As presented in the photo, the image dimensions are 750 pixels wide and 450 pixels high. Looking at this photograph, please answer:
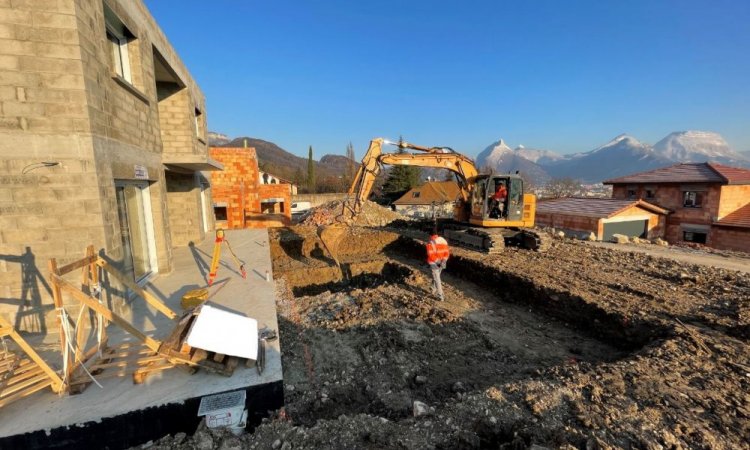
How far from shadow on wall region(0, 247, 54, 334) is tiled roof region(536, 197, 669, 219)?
24.3 m

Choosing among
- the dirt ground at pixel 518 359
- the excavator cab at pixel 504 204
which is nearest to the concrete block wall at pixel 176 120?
the dirt ground at pixel 518 359

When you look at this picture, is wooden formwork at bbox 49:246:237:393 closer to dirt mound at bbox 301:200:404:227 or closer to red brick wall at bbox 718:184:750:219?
dirt mound at bbox 301:200:404:227

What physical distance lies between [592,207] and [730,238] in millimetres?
7253

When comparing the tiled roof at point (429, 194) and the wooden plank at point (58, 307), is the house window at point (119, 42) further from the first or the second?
the tiled roof at point (429, 194)

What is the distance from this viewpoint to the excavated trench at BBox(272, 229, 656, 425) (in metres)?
4.68

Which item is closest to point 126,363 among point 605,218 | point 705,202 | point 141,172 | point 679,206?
point 141,172

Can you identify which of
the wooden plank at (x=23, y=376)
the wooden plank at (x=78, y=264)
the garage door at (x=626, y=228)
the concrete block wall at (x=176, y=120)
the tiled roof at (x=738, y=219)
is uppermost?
the concrete block wall at (x=176, y=120)

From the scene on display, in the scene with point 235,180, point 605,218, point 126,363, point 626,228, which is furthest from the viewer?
point 626,228

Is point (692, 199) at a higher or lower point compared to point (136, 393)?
higher

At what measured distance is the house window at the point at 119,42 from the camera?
5.65 m

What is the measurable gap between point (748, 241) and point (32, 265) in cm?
2923

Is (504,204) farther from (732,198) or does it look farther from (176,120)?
(732,198)

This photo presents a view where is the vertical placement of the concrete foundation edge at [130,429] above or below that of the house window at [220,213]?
below

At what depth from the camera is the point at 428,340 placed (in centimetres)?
617
